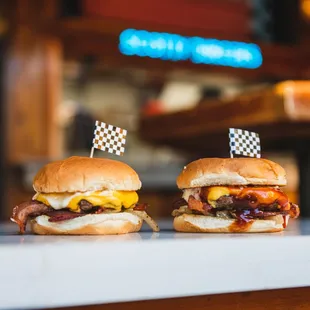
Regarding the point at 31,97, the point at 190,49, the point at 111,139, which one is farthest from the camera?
the point at 190,49

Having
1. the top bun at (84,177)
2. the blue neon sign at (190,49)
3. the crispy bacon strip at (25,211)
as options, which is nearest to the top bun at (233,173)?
the top bun at (84,177)

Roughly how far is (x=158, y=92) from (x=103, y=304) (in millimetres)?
6596

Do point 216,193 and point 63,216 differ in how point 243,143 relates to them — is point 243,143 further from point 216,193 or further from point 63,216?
point 63,216

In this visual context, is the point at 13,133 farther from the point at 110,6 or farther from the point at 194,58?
the point at 194,58

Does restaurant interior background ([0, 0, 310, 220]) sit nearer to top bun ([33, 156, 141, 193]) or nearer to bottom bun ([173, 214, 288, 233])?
bottom bun ([173, 214, 288, 233])

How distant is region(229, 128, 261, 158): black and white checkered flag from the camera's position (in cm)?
209

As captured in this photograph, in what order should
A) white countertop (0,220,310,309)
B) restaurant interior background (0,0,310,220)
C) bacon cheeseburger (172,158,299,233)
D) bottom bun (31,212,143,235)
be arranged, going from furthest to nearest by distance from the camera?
restaurant interior background (0,0,310,220)
bacon cheeseburger (172,158,299,233)
bottom bun (31,212,143,235)
white countertop (0,220,310,309)

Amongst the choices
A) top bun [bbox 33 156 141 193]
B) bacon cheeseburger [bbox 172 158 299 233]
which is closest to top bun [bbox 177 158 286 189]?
bacon cheeseburger [bbox 172 158 299 233]

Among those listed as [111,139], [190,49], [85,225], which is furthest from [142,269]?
[190,49]

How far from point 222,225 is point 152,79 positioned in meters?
5.49

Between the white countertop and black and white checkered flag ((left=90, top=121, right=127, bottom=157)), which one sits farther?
black and white checkered flag ((left=90, top=121, right=127, bottom=157))

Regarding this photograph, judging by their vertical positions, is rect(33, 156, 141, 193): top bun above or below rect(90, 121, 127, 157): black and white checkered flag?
below

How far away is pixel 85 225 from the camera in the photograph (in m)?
1.85

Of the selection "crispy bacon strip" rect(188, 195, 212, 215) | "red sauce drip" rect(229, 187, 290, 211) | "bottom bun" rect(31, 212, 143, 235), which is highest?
"red sauce drip" rect(229, 187, 290, 211)
